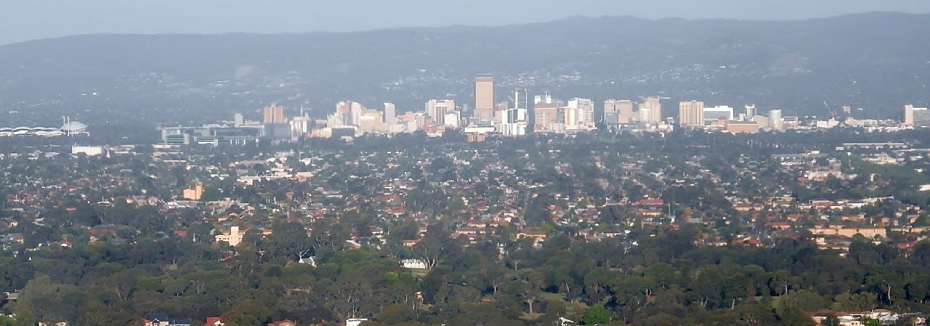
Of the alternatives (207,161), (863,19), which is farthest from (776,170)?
(863,19)

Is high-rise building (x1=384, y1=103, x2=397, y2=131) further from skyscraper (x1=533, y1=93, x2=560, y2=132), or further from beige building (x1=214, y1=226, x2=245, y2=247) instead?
beige building (x1=214, y1=226, x2=245, y2=247)

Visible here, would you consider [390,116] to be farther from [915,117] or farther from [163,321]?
[163,321]

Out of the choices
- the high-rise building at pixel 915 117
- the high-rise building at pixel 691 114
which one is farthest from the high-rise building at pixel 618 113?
the high-rise building at pixel 915 117

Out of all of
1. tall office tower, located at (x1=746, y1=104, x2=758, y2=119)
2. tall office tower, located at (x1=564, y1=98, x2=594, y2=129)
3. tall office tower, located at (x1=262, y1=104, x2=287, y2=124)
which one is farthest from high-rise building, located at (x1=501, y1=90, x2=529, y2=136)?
tall office tower, located at (x1=746, y1=104, x2=758, y2=119)

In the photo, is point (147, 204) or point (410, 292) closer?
point (410, 292)

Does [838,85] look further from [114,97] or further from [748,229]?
[748,229]

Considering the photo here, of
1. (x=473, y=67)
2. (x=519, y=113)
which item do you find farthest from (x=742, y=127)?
(x=473, y=67)
